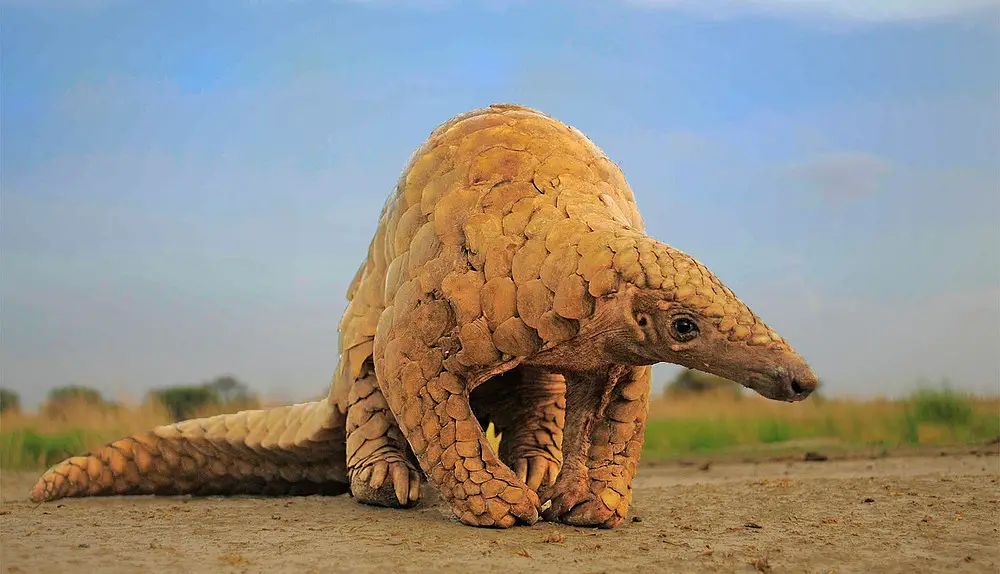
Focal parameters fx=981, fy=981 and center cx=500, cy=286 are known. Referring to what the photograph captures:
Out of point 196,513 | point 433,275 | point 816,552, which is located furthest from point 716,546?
point 196,513

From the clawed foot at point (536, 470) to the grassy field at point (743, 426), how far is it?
17.7ft

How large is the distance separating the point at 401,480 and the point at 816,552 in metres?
2.49

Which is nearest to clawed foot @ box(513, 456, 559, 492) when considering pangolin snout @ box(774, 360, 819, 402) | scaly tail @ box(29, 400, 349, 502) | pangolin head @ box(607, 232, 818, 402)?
Result: scaly tail @ box(29, 400, 349, 502)

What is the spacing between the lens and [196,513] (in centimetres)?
619

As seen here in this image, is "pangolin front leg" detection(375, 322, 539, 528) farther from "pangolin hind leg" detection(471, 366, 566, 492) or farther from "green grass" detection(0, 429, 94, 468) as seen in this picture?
"green grass" detection(0, 429, 94, 468)

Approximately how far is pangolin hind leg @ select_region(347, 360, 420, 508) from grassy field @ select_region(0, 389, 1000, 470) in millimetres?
5700

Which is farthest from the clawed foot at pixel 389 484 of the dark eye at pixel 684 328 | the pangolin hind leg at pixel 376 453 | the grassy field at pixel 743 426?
the grassy field at pixel 743 426

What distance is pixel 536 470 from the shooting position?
640cm

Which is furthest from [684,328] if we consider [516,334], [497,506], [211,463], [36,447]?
[36,447]

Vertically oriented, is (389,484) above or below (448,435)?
below

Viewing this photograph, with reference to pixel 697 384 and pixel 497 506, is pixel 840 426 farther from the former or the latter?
pixel 497 506

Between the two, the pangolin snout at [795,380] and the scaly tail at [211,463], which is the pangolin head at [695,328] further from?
the scaly tail at [211,463]

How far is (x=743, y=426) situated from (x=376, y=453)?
7520mm

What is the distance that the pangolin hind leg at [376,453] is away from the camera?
6.07m
